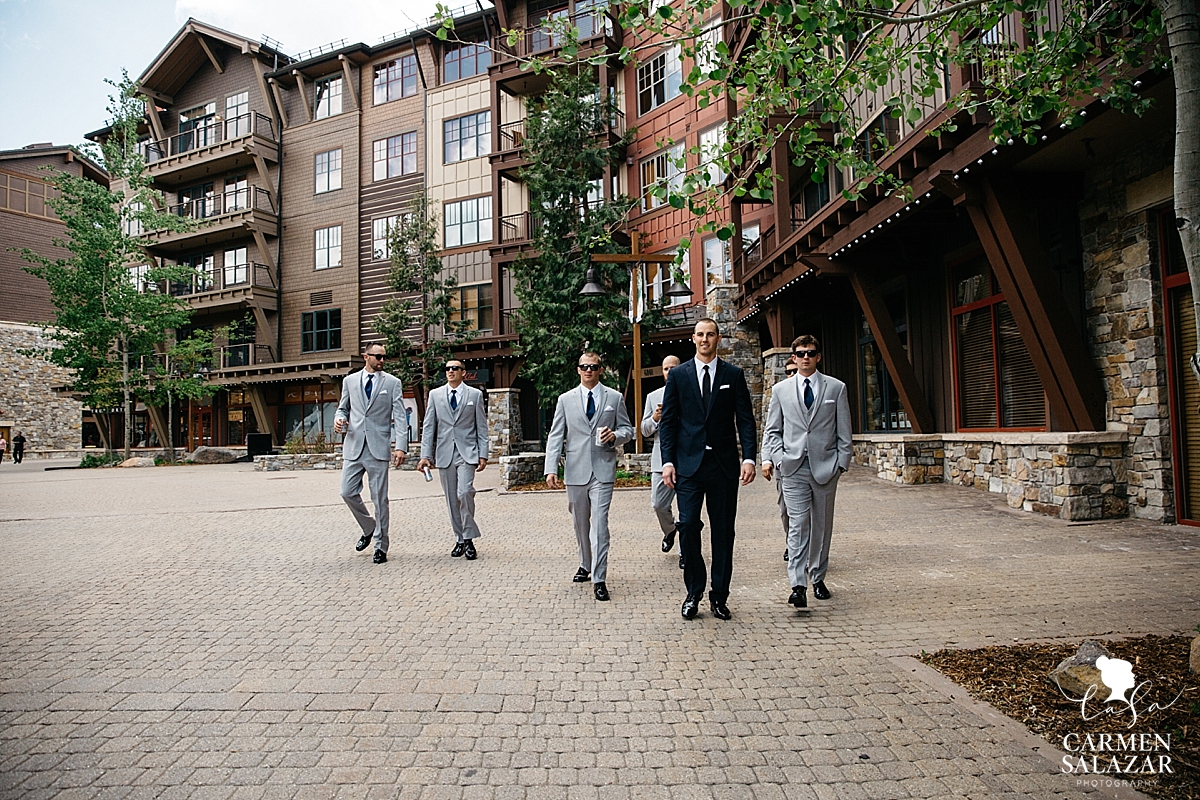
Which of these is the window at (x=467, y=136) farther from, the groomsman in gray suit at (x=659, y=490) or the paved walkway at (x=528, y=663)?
the groomsman in gray suit at (x=659, y=490)

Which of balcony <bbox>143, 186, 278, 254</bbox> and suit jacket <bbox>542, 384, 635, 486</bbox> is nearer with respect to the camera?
suit jacket <bbox>542, 384, 635, 486</bbox>

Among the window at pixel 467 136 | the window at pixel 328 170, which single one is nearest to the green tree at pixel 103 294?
the window at pixel 328 170

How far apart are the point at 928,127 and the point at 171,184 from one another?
38681 mm

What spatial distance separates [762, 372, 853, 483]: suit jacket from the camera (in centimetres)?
574

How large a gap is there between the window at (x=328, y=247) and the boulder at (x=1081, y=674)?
33275 millimetres

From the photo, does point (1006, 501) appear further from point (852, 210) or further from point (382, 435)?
point (382, 435)

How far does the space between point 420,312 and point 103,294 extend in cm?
1242

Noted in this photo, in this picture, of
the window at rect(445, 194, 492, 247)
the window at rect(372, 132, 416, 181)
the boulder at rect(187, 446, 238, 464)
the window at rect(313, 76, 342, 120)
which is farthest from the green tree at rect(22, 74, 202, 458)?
the window at rect(445, 194, 492, 247)

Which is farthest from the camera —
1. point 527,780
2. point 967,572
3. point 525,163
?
point 525,163

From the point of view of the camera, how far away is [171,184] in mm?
37750

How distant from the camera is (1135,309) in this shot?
9008mm

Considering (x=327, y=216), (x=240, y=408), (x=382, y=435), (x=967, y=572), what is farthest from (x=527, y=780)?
(x=240, y=408)

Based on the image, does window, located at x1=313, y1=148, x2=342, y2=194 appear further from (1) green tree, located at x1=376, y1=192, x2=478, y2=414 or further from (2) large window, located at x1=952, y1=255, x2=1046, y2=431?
(2) large window, located at x1=952, y1=255, x2=1046, y2=431

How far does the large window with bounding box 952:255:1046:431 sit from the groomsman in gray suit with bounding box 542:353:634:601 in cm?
771
